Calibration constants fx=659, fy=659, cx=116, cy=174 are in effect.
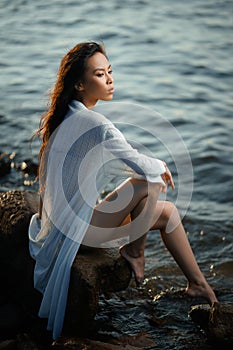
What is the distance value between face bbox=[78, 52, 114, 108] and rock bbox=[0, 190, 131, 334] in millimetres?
946

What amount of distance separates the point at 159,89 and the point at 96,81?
497 centimetres

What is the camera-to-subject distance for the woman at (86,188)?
3945 mm

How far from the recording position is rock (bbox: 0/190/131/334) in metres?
4.00

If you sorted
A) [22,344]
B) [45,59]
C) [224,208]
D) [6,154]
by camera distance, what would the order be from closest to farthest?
1. [22,344]
2. [224,208]
3. [6,154]
4. [45,59]

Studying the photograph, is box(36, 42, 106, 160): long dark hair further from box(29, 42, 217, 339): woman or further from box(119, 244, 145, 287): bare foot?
box(119, 244, 145, 287): bare foot

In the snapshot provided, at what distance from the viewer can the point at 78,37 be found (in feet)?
35.1

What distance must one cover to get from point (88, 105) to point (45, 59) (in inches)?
239

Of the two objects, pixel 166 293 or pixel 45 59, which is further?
pixel 45 59

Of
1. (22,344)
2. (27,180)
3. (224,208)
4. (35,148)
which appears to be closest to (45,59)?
(35,148)

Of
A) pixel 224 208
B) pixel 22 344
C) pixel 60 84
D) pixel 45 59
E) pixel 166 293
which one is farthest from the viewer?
pixel 45 59

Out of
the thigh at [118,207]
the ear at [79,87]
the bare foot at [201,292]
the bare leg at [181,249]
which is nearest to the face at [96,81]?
the ear at [79,87]

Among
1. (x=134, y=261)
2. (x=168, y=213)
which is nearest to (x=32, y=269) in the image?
(x=134, y=261)

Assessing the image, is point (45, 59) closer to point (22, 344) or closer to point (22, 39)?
point (22, 39)

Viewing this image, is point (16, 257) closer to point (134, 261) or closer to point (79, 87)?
point (134, 261)
